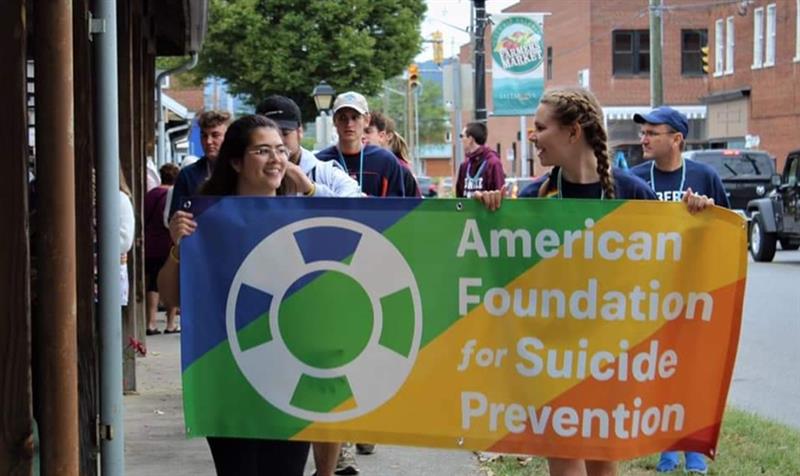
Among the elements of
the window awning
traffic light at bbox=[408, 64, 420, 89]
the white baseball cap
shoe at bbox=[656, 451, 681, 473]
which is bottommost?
shoe at bbox=[656, 451, 681, 473]

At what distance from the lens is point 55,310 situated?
4457 mm

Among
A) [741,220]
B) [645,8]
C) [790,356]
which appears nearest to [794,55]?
[645,8]

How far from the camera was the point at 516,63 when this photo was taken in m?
25.3

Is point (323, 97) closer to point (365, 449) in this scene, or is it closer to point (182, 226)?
point (365, 449)

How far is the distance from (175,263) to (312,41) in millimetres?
26969

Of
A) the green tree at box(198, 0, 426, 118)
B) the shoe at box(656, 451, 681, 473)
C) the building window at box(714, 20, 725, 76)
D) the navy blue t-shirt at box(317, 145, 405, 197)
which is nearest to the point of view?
the shoe at box(656, 451, 681, 473)

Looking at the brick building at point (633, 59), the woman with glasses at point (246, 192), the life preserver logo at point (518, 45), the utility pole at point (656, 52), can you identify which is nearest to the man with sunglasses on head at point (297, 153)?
the woman with glasses at point (246, 192)

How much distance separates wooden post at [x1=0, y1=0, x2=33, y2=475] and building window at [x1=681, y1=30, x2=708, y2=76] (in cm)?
5538

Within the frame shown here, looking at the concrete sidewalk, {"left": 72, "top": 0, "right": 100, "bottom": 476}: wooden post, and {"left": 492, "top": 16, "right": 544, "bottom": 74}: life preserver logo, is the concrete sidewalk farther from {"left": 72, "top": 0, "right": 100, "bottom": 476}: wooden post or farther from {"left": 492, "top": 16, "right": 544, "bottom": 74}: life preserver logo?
{"left": 492, "top": 16, "right": 544, "bottom": 74}: life preserver logo

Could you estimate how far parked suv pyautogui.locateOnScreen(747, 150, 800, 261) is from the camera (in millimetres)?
23391

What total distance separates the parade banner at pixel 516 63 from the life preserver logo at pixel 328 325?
20.5m

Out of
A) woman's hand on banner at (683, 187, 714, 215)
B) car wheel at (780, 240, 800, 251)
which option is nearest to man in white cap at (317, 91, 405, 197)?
woman's hand on banner at (683, 187, 714, 215)

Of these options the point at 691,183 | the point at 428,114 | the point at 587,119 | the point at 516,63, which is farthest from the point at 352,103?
the point at 428,114

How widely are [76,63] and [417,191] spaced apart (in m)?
3.37
